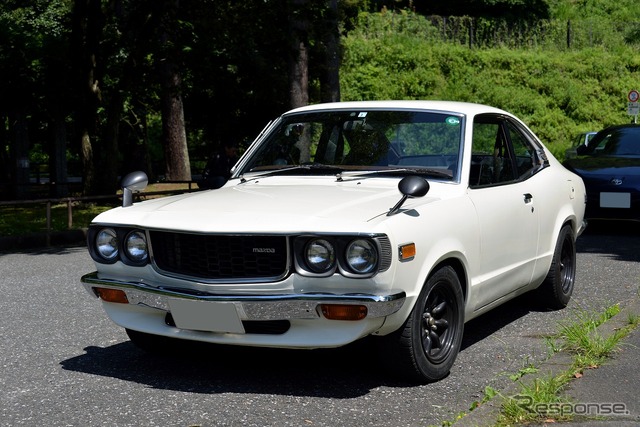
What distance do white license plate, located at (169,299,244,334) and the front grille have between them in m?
0.17

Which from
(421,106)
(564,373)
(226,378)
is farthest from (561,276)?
(226,378)

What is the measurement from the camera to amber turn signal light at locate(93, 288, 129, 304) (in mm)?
5605

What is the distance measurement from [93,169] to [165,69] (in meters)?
3.54

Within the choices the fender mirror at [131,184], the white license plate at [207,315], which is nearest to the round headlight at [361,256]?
the white license plate at [207,315]

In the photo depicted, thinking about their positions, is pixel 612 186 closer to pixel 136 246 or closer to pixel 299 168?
pixel 299 168

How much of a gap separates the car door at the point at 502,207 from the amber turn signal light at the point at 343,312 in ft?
3.86

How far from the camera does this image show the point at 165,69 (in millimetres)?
24297

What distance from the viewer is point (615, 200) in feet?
42.1

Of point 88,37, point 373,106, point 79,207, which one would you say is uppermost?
point 88,37

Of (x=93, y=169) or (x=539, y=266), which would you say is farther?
(x=93, y=169)

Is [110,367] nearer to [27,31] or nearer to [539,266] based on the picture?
[539,266]

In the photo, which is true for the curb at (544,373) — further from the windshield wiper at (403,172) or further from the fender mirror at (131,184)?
the fender mirror at (131,184)

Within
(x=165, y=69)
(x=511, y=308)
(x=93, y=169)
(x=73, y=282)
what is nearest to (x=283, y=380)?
(x=511, y=308)

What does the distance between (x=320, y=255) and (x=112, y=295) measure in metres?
1.37
